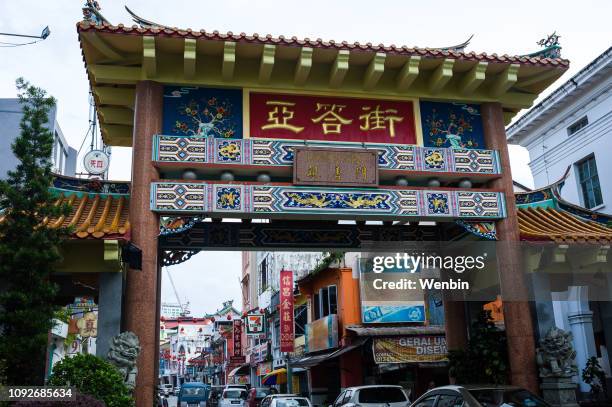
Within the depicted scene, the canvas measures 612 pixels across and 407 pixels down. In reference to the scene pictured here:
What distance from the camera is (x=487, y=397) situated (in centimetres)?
848

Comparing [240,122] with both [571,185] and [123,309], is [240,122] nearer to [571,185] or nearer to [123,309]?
[123,309]

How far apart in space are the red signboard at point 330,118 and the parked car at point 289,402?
33.5 ft

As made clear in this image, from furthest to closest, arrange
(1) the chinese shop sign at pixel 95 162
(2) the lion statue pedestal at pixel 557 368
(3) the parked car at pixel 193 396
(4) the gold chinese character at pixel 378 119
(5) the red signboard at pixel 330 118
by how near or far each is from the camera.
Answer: (3) the parked car at pixel 193 396, (1) the chinese shop sign at pixel 95 162, (4) the gold chinese character at pixel 378 119, (5) the red signboard at pixel 330 118, (2) the lion statue pedestal at pixel 557 368

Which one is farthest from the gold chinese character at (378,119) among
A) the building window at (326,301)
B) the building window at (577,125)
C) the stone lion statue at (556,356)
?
the building window at (326,301)

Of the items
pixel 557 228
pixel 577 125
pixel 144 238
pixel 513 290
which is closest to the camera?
pixel 144 238

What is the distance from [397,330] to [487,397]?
14.6 meters

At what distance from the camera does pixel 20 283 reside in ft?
28.0

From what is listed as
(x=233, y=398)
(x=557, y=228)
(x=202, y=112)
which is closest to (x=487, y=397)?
(x=557, y=228)

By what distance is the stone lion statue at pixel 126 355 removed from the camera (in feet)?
30.4

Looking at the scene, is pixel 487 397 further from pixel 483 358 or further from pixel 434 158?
pixel 434 158

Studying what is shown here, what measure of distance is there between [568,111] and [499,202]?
11.2m

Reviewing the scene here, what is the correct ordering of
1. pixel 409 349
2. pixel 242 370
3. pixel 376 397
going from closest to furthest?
pixel 376 397 < pixel 409 349 < pixel 242 370

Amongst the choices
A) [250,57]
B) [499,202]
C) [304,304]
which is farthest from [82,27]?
[304,304]

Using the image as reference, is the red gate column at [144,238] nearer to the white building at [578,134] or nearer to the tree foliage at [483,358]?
the tree foliage at [483,358]
